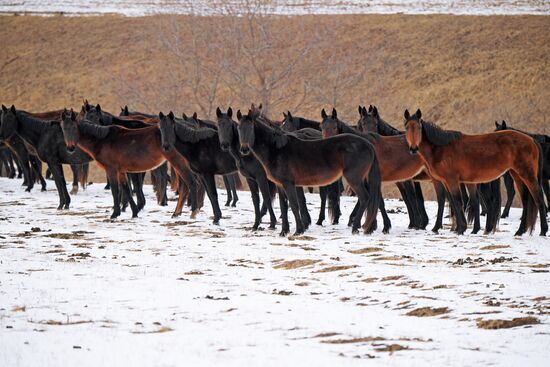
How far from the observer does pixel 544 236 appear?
13180 mm

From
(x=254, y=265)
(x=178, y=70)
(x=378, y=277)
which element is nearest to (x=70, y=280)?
(x=254, y=265)

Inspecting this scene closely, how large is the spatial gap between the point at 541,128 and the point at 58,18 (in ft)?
156

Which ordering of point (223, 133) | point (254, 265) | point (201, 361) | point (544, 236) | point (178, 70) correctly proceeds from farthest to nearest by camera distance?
point (178, 70) < point (223, 133) < point (544, 236) < point (254, 265) < point (201, 361)

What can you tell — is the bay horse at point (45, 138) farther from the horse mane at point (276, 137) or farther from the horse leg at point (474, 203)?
the horse leg at point (474, 203)

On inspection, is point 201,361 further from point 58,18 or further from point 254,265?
point 58,18

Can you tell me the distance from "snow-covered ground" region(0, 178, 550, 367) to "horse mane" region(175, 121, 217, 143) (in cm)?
255

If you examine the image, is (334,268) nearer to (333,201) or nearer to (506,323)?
(506,323)

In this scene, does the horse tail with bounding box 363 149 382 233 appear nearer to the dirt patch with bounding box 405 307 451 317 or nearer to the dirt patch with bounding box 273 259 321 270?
the dirt patch with bounding box 273 259 321 270

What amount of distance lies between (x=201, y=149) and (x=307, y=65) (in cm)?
4271

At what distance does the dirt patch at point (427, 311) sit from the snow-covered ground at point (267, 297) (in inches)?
0.8

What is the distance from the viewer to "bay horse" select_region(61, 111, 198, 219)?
53.7ft

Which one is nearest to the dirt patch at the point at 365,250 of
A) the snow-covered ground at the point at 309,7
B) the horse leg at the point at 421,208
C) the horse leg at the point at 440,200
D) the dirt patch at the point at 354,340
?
the horse leg at the point at 440,200

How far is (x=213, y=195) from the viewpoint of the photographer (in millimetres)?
15695

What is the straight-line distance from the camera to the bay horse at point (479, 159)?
13.3 metres
